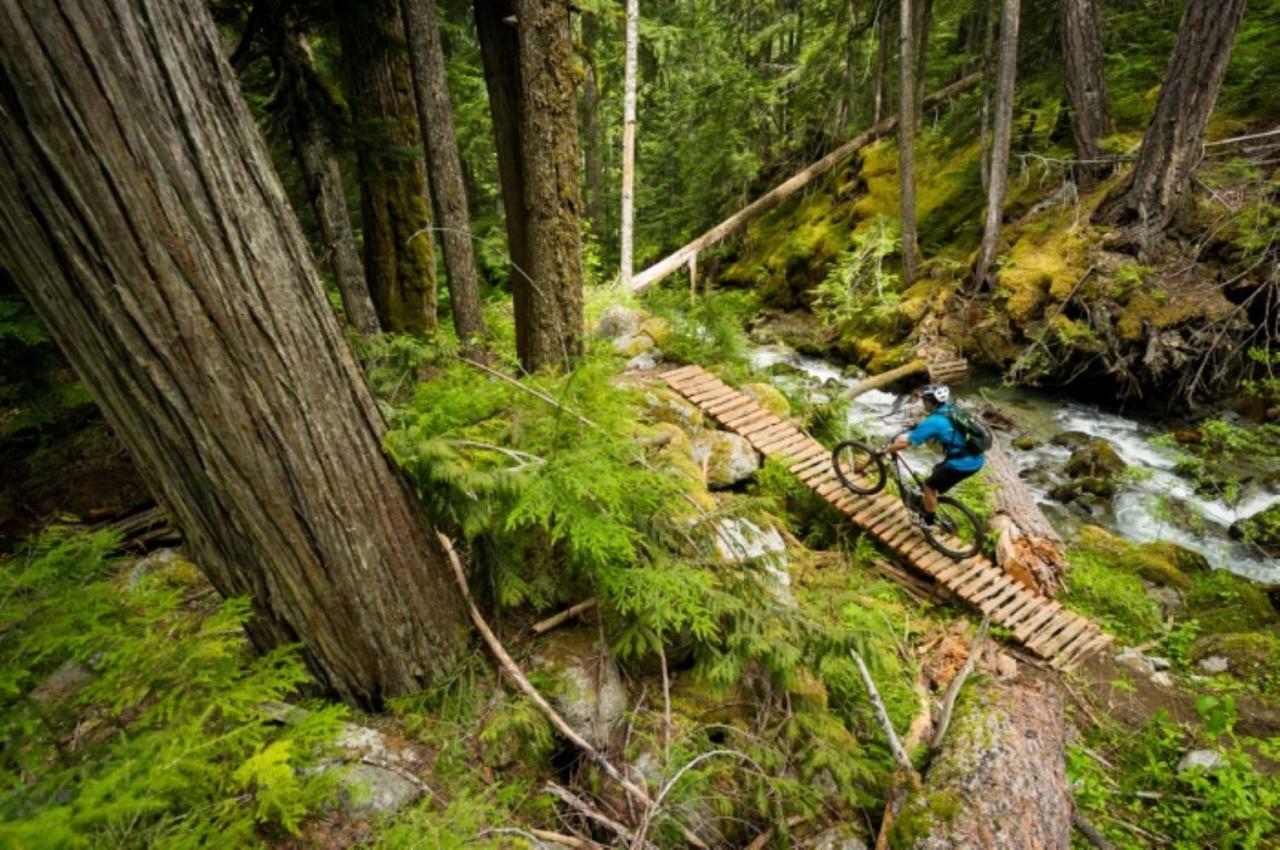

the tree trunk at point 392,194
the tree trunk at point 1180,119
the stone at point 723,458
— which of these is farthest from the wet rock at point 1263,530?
the tree trunk at point 392,194

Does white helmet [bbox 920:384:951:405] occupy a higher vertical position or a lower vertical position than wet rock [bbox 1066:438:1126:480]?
higher

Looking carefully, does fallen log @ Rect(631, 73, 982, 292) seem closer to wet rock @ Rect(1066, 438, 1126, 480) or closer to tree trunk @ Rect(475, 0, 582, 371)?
wet rock @ Rect(1066, 438, 1126, 480)

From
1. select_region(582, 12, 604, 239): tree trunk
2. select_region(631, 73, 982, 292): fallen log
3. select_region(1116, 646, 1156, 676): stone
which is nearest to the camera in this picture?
select_region(1116, 646, 1156, 676): stone

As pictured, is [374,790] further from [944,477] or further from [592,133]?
[592,133]

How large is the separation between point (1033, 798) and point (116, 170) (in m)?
4.69

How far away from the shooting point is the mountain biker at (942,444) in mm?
5855

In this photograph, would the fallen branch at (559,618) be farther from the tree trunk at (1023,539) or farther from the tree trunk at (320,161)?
the tree trunk at (1023,539)

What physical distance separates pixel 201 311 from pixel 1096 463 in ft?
33.2

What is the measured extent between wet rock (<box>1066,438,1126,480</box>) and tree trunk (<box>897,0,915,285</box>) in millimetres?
5873

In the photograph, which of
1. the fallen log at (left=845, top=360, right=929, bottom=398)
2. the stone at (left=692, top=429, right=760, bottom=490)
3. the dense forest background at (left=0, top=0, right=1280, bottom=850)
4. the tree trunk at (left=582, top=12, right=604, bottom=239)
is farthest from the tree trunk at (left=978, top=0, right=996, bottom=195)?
the stone at (left=692, top=429, right=760, bottom=490)

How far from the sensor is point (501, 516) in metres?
2.60

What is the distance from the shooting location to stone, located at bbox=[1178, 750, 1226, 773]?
3.97 m

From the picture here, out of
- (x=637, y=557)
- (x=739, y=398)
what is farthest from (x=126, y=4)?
(x=739, y=398)

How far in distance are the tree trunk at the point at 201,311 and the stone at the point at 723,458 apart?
445 centimetres
